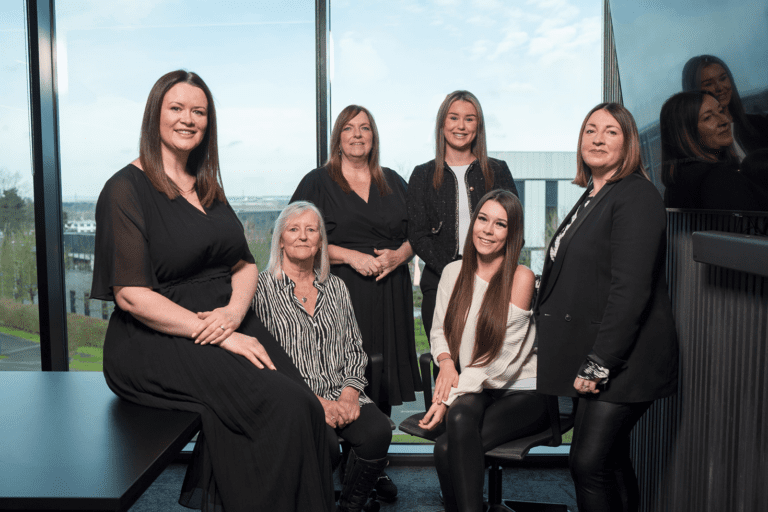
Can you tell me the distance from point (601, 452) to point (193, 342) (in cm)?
130

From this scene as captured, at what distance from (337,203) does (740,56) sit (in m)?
1.62

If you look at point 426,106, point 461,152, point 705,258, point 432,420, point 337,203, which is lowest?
point 432,420

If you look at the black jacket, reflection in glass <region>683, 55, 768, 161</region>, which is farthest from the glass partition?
the black jacket

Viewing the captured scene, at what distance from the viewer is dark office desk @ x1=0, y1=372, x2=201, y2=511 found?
0.99m

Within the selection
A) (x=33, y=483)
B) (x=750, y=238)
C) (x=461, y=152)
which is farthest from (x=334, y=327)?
(x=750, y=238)

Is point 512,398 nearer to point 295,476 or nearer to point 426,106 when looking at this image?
point 295,476

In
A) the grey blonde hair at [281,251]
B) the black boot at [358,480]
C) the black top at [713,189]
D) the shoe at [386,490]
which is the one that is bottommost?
the shoe at [386,490]

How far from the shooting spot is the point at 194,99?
165cm

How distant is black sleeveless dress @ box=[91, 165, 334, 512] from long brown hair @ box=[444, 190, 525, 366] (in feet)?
2.47

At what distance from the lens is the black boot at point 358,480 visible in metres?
2.06

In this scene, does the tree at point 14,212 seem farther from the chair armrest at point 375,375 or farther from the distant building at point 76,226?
the chair armrest at point 375,375

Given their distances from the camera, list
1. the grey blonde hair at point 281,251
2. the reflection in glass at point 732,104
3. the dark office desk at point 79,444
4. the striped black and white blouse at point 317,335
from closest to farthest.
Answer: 1. the dark office desk at point 79,444
2. the reflection in glass at point 732,104
3. the striped black and white blouse at point 317,335
4. the grey blonde hair at point 281,251

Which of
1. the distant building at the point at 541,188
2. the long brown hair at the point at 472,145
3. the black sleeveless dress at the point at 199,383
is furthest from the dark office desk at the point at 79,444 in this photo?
the distant building at the point at 541,188

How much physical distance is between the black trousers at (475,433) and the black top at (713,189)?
850 millimetres
